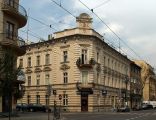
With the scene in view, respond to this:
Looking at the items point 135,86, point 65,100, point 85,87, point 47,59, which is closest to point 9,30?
point 85,87

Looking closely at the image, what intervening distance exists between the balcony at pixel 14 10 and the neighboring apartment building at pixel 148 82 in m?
76.7

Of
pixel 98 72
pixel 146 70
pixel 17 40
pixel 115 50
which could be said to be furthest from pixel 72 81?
pixel 146 70

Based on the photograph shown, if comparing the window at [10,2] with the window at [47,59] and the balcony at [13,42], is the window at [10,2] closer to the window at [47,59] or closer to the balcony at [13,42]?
the balcony at [13,42]

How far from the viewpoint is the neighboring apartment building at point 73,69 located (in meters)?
67.2

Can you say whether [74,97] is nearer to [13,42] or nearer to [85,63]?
[85,63]

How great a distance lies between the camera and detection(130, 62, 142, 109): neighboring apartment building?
102156 mm

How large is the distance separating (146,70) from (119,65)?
32014 mm

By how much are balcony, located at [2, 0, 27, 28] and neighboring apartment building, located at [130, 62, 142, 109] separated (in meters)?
61.0

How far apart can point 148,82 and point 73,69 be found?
71.9 meters

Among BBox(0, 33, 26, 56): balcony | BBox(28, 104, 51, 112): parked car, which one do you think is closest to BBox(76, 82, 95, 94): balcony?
BBox(28, 104, 51, 112): parked car

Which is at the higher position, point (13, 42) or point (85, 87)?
point (13, 42)

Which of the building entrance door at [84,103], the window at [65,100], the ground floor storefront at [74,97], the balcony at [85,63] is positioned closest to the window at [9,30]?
the ground floor storefront at [74,97]

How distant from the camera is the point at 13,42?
41.1m

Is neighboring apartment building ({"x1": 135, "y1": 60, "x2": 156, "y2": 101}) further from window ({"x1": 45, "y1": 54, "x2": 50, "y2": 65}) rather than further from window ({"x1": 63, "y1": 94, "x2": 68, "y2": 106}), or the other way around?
window ({"x1": 63, "y1": 94, "x2": 68, "y2": 106})
